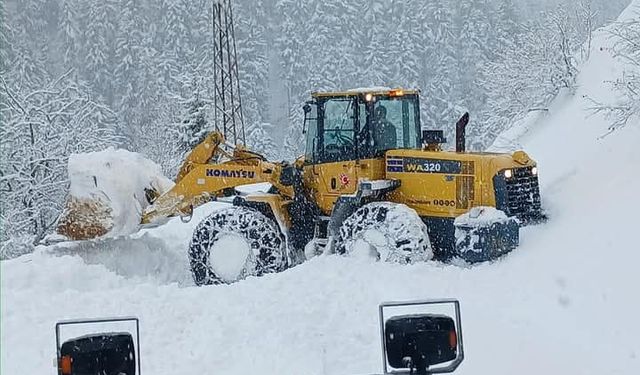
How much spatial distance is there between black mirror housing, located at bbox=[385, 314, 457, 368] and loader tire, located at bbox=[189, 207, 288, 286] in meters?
7.87

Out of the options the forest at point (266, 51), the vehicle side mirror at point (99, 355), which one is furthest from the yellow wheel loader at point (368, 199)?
the forest at point (266, 51)

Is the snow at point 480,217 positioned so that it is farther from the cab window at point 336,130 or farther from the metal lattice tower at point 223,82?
the metal lattice tower at point 223,82

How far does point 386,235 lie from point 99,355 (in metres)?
7.38

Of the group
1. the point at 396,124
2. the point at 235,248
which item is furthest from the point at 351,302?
the point at 396,124

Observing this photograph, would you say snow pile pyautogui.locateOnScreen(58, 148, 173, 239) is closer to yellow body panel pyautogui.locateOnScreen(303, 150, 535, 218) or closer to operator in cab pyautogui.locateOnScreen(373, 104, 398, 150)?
yellow body panel pyautogui.locateOnScreen(303, 150, 535, 218)

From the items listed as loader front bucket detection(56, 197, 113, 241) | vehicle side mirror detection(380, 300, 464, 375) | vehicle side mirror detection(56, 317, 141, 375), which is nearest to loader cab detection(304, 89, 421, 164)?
loader front bucket detection(56, 197, 113, 241)

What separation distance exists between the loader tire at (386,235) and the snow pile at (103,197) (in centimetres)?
329

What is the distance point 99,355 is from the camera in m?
2.88

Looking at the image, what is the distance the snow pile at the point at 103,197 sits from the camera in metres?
11.5

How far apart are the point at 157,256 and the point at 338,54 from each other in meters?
47.3

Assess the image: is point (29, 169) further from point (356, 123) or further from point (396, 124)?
point (396, 124)

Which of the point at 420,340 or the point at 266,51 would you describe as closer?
the point at 420,340

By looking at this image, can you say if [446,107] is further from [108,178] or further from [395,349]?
[395,349]

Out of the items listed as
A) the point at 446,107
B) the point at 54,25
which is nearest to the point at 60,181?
the point at 446,107
